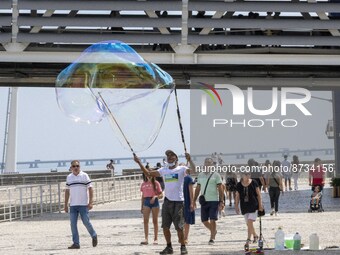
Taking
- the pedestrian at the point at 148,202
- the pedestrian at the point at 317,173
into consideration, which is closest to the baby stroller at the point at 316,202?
the pedestrian at the point at 317,173

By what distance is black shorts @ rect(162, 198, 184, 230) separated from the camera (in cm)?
1661

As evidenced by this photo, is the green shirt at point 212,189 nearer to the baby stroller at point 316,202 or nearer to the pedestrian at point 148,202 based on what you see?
the pedestrian at point 148,202

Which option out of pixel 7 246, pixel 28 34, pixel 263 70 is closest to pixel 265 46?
pixel 263 70

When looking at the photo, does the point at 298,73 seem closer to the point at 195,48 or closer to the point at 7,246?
the point at 195,48

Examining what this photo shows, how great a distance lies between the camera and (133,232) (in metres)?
22.8

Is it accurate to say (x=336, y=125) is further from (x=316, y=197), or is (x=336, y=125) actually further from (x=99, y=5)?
(x=316, y=197)

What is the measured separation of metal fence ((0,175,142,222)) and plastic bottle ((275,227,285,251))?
35.6ft

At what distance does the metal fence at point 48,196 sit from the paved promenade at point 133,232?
1.89ft

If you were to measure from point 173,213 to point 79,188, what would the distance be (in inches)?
89.0

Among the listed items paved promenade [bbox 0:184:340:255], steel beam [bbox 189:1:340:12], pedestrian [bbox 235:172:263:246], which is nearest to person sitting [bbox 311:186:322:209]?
paved promenade [bbox 0:184:340:255]

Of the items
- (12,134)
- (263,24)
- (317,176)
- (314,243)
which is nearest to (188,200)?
(314,243)

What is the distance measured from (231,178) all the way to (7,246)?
484 inches

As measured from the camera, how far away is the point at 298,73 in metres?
34.3

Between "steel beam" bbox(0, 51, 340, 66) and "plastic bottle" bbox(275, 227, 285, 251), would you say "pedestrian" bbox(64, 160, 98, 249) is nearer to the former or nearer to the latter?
"plastic bottle" bbox(275, 227, 285, 251)
